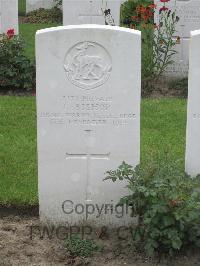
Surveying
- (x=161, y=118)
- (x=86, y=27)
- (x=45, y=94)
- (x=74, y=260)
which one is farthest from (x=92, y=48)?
(x=161, y=118)

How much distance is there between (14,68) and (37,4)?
8.72 meters

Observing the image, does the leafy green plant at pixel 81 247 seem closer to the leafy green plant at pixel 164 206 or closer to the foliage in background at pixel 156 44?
the leafy green plant at pixel 164 206

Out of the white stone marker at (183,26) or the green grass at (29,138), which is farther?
the white stone marker at (183,26)

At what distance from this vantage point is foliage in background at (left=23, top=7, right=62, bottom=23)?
16703 mm

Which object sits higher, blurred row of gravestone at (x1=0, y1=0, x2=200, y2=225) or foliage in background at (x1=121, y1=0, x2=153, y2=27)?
foliage in background at (x1=121, y1=0, x2=153, y2=27)

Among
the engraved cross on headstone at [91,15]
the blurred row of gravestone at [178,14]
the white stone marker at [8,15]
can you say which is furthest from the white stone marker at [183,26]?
the white stone marker at [8,15]

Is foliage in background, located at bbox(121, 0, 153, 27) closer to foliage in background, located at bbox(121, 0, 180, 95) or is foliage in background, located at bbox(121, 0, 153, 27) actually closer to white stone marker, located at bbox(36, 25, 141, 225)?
foliage in background, located at bbox(121, 0, 180, 95)

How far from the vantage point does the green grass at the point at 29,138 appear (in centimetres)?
597

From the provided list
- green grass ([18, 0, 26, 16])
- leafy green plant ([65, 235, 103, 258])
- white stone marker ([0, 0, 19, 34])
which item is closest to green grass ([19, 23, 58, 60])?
white stone marker ([0, 0, 19, 34])

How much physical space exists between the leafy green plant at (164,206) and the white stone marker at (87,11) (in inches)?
225

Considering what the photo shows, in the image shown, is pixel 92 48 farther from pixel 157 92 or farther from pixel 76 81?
pixel 157 92

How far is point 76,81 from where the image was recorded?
16.5ft

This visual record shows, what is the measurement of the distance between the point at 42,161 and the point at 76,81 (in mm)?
683

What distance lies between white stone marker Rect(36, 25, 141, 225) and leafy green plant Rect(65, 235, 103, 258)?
13.3 inches
